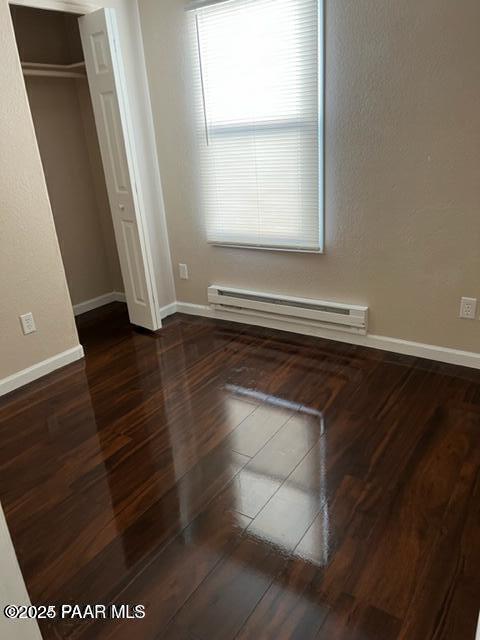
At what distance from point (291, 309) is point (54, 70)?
2.63 meters

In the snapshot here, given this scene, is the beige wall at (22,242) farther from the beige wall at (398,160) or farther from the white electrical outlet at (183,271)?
the beige wall at (398,160)

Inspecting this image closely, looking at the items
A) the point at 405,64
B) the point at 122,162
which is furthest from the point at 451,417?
the point at 122,162

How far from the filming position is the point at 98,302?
14.5 feet

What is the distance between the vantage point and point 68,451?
231cm

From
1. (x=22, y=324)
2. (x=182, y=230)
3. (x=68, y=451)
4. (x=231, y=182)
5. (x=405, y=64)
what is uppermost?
(x=405, y=64)

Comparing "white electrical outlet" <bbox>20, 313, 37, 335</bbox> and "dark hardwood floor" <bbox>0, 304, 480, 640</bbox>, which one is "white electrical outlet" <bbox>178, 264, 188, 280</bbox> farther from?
"white electrical outlet" <bbox>20, 313, 37, 335</bbox>

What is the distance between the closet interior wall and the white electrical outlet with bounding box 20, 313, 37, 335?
1.27 metres

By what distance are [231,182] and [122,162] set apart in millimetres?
780

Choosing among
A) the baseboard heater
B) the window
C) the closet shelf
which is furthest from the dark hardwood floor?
the closet shelf

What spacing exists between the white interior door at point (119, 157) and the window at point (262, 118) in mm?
538

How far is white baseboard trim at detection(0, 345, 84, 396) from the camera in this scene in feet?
9.48

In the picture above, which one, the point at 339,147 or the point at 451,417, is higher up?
the point at 339,147

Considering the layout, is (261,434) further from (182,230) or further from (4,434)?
(182,230)

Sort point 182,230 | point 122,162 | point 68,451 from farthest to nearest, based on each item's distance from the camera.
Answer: point 182,230 < point 122,162 < point 68,451
